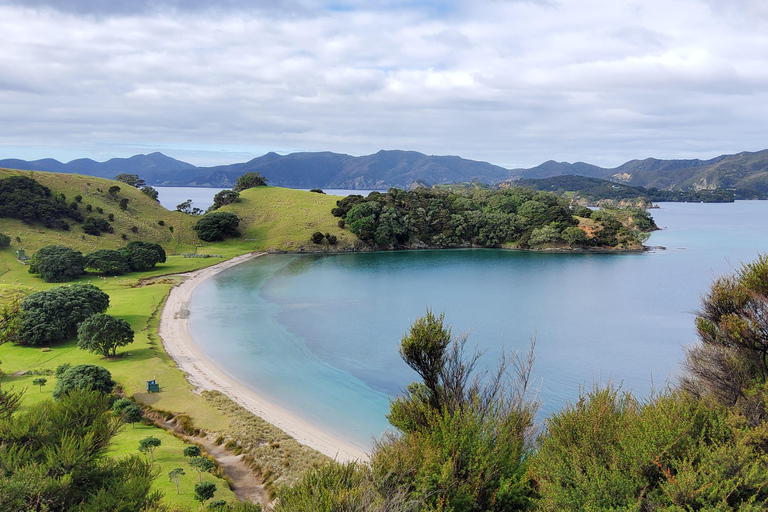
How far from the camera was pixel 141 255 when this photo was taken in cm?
5703

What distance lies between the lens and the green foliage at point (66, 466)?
29.9 feet

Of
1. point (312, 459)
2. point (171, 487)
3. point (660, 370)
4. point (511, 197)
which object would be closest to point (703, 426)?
point (312, 459)

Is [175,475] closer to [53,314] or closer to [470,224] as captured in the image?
[53,314]

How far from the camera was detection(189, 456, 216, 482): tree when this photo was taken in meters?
15.6

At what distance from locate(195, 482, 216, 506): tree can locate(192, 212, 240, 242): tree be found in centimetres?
7108

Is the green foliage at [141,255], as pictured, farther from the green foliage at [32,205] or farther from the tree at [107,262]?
the green foliage at [32,205]

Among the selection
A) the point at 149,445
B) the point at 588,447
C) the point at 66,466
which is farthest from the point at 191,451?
the point at 588,447

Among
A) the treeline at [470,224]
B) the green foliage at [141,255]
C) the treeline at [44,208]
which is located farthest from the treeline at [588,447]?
the treeline at [44,208]

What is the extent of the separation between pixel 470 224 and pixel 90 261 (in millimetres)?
65115

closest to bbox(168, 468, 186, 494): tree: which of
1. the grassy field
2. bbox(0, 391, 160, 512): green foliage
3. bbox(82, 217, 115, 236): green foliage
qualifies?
the grassy field

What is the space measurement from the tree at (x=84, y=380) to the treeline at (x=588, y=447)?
49.0ft

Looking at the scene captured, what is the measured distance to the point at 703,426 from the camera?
10.4 m

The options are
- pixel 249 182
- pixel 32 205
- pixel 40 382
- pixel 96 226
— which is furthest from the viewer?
pixel 249 182

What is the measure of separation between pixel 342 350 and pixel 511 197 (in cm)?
7590
